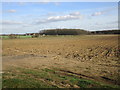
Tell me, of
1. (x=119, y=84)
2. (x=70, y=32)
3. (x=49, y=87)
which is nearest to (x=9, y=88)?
(x=49, y=87)

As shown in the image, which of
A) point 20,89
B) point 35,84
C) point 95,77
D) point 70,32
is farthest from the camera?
point 70,32

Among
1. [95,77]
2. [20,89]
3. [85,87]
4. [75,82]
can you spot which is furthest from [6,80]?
[95,77]

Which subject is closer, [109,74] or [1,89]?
[1,89]

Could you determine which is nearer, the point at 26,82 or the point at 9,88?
the point at 9,88

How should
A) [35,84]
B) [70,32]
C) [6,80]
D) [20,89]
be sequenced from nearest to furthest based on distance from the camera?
1. [20,89]
2. [35,84]
3. [6,80]
4. [70,32]

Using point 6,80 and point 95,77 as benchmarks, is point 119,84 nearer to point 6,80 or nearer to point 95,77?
point 95,77

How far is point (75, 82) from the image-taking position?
595 centimetres

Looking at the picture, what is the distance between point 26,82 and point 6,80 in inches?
40.9

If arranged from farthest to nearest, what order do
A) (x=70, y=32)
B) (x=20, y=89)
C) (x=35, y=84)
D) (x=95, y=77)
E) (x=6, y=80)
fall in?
(x=70, y=32) → (x=95, y=77) → (x=6, y=80) → (x=35, y=84) → (x=20, y=89)

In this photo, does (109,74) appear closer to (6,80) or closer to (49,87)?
(49,87)

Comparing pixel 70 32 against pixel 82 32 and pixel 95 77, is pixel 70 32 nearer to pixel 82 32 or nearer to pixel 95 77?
pixel 82 32

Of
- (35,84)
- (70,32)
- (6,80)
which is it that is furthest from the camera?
(70,32)

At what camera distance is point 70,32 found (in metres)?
105

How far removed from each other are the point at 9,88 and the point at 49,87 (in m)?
1.55
